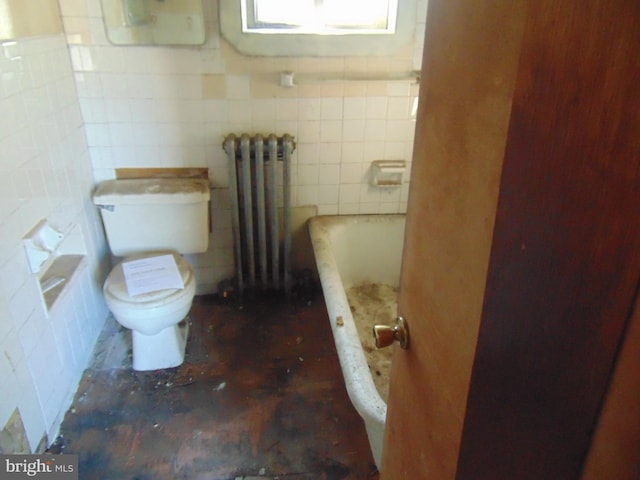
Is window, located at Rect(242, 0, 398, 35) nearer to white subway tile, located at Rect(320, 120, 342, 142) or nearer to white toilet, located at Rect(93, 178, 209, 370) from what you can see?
white subway tile, located at Rect(320, 120, 342, 142)

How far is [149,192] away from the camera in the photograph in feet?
7.39

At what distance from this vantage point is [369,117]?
8.14ft

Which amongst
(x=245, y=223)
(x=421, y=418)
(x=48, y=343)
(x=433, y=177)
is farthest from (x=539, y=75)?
(x=245, y=223)

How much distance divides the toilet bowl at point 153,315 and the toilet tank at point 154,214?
11 cm

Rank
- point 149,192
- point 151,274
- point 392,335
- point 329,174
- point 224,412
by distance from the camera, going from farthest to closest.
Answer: point 329,174, point 149,192, point 151,274, point 224,412, point 392,335

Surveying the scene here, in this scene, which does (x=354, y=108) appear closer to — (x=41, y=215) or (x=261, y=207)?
(x=261, y=207)

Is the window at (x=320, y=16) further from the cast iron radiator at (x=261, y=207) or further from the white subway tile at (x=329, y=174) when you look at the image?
the white subway tile at (x=329, y=174)

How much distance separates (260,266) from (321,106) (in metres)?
0.92

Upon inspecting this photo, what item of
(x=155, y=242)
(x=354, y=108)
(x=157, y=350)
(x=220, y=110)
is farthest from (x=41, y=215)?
(x=354, y=108)

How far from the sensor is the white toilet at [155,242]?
203 centimetres

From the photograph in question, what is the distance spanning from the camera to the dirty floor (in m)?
1.75

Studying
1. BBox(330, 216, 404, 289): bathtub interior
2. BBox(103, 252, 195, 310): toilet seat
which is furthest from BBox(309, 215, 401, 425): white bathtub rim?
BBox(103, 252, 195, 310): toilet seat

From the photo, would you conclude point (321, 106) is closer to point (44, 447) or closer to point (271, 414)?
point (271, 414)

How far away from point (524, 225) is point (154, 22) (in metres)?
2.14
